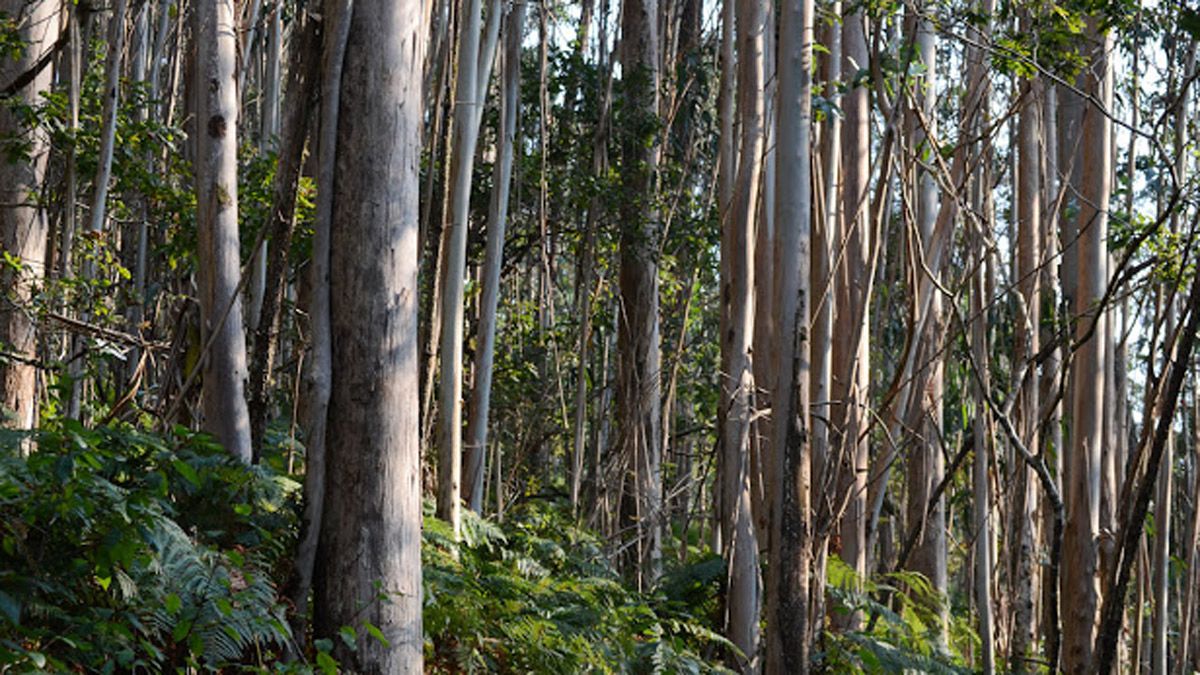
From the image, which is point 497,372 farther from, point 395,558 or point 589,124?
point 395,558

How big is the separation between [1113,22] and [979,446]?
2332mm

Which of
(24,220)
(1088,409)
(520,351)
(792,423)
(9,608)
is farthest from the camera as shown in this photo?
(520,351)

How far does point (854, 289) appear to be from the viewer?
8047mm

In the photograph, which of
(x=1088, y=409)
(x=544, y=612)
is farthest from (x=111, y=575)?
(x=1088, y=409)

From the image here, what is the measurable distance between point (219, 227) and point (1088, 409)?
547cm

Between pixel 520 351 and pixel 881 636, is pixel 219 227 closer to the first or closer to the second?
pixel 881 636

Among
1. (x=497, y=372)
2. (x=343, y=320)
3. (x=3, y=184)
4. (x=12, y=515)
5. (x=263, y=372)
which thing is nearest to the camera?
(x=12, y=515)

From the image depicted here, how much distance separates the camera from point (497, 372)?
11.4 meters

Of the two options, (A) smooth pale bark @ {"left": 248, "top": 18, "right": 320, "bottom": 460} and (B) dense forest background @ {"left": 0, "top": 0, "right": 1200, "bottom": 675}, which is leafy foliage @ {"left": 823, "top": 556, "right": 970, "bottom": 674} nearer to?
(B) dense forest background @ {"left": 0, "top": 0, "right": 1200, "bottom": 675}

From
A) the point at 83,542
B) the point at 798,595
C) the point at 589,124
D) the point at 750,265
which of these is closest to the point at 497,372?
the point at 589,124

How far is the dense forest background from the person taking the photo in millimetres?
4277

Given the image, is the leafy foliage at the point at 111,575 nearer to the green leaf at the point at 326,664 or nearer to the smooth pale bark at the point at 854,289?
the green leaf at the point at 326,664

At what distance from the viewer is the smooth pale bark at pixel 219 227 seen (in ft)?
17.8

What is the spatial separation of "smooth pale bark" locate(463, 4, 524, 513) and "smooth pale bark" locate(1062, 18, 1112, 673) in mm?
3473
